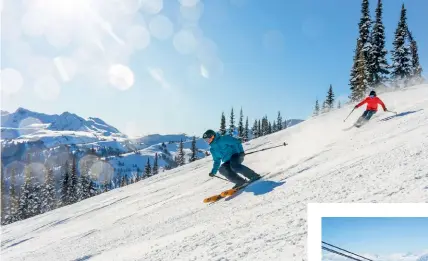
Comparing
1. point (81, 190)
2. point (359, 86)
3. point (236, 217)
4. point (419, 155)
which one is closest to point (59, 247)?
point (236, 217)

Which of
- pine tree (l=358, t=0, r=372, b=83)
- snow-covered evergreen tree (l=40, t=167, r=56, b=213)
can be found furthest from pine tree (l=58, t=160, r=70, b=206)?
pine tree (l=358, t=0, r=372, b=83)

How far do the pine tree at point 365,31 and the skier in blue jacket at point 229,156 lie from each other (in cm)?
3650

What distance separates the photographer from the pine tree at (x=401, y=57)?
4306cm

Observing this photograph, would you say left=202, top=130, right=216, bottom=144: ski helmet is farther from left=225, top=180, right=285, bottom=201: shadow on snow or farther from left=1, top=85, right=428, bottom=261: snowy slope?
left=1, top=85, right=428, bottom=261: snowy slope

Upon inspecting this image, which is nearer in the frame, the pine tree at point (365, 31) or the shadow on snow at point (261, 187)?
the shadow on snow at point (261, 187)

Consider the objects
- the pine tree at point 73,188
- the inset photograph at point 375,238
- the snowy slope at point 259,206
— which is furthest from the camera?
the pine tree at point 73,188

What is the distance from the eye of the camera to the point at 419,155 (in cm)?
785

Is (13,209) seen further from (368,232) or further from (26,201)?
(368,232)

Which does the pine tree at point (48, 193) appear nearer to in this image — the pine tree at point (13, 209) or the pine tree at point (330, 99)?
the pine tree at point (13, 209)

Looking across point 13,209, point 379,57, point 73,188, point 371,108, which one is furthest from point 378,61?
point 13,209

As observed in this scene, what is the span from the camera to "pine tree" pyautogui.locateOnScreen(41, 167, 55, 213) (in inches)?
2302

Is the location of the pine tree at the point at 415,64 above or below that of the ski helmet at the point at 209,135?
above

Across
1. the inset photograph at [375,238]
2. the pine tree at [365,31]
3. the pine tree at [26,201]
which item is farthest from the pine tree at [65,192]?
the inset photograph at [375,238]

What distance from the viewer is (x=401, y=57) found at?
4312 cm
